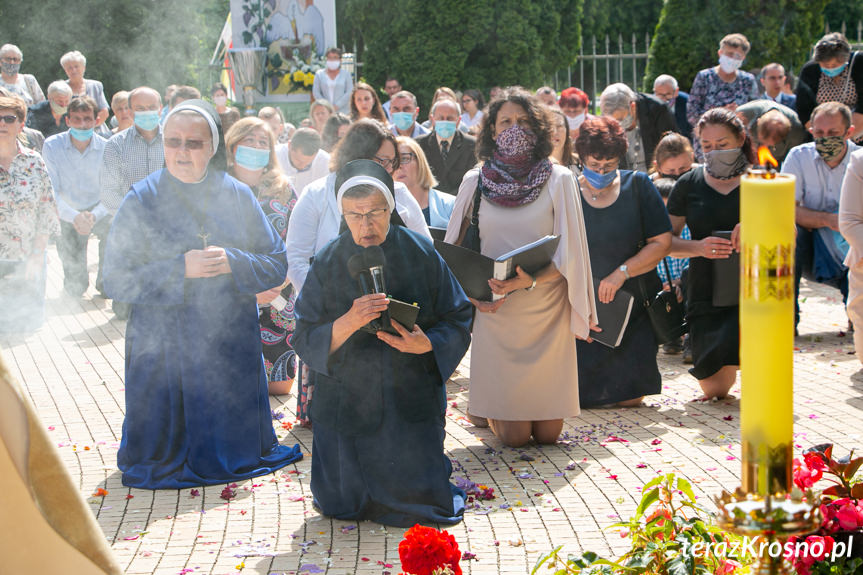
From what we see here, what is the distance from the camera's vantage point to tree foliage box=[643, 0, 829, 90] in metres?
19.8

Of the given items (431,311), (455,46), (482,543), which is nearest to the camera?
(482,543)

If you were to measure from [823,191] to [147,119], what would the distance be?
6578mm

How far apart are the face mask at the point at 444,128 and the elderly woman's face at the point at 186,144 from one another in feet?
17.3

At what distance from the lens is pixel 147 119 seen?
10.4m

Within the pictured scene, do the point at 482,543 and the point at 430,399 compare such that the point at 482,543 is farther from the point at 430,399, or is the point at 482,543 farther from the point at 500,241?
the point at 500,241

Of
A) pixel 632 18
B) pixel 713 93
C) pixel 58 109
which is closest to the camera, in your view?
pixel 713 93

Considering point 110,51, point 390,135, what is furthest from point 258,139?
point 110,51

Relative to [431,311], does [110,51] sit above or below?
above

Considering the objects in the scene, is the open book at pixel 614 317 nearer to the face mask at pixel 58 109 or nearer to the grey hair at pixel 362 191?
the grey hair at pixel 362 191

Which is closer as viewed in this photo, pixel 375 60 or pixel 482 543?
pixel 482 543

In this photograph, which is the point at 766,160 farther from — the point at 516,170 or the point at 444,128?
the point at 444,128

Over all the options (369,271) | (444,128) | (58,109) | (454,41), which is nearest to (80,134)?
(58,109)

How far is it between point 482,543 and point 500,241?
221 centimetres

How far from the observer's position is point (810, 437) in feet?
21.6
